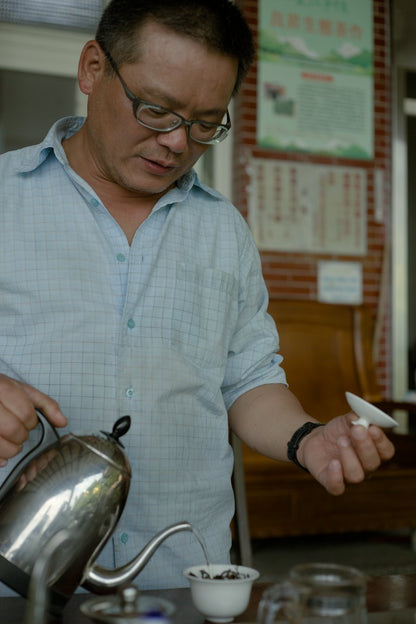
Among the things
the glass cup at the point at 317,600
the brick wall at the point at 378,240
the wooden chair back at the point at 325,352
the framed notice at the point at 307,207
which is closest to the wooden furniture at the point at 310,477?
the wooden chair back at the point at 325,352

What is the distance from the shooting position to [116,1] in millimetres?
1326

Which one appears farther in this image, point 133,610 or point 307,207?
point 307,207

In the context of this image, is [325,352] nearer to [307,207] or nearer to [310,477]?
[310,477]

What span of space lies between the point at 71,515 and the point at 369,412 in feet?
1.37

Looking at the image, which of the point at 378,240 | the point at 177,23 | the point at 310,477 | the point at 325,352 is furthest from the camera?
the point at 378,240

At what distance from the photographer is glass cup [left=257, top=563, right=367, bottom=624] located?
71cm

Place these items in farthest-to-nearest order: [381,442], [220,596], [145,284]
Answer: [145,284]
[381,442]
[220,596]

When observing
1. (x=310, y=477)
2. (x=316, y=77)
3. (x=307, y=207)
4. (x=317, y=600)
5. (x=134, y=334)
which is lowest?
(x=310, y=477)

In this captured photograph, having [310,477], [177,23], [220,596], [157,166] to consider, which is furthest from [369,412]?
[310,477]

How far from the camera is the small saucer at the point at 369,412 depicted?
958 millimetres

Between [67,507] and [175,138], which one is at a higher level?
[175,138]

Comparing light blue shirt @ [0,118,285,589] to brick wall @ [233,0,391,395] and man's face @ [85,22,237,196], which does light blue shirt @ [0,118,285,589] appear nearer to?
man's face @ [85,22,237,196]

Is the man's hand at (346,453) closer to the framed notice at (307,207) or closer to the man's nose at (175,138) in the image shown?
the man's nose at (175,138)

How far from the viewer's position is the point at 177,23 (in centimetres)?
124
